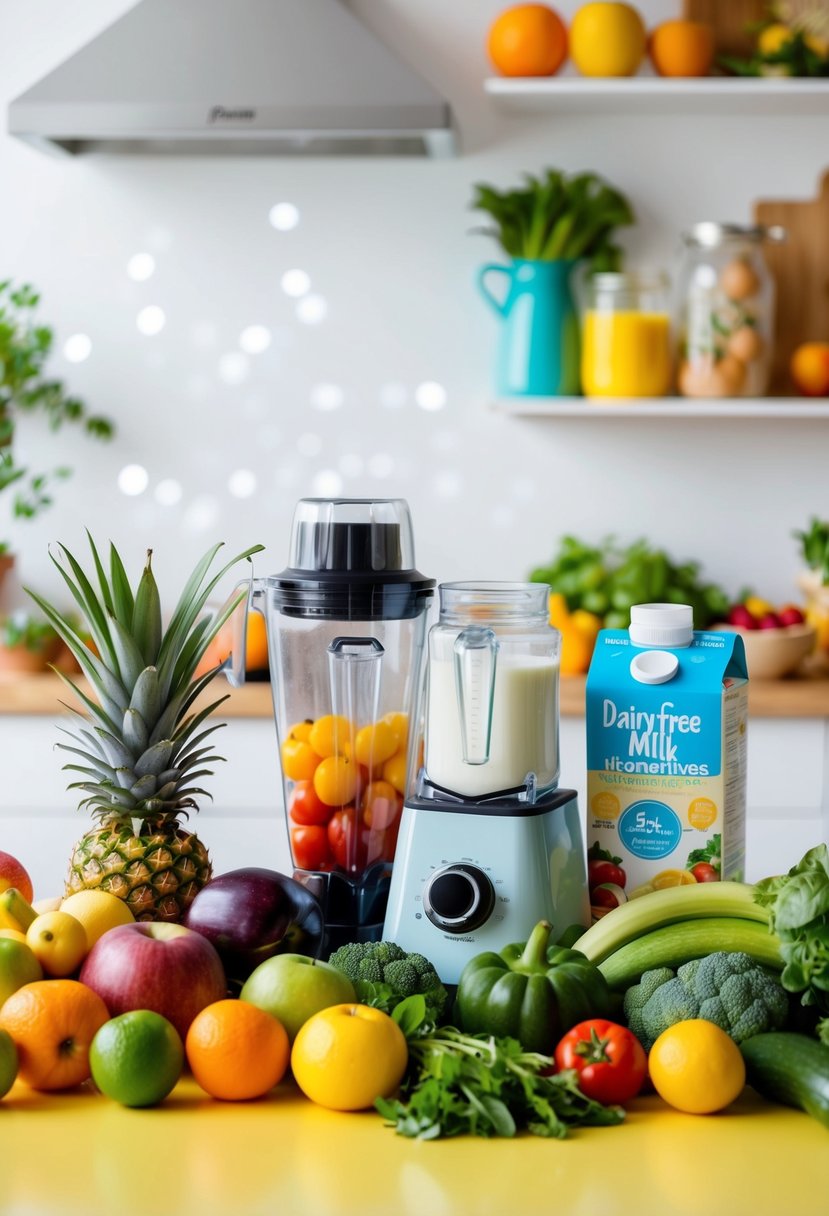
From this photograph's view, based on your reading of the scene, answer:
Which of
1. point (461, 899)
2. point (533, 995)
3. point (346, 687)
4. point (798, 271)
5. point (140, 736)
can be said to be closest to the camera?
point (533, 995)

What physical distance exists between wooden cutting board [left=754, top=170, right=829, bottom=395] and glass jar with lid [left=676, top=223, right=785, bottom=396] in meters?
0.19

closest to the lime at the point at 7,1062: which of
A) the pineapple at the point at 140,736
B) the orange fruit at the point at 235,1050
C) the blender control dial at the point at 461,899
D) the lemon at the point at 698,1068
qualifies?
the orange fruit at the point at 235,1050

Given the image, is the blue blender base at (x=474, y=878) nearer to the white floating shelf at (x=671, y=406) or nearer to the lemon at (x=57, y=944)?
the lemon at (x=57, y=944)

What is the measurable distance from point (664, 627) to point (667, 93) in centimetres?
188

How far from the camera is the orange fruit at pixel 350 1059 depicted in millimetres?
949

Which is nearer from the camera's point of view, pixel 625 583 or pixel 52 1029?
pixel 52 1029

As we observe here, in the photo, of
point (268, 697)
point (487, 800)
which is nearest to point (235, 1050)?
point (487, 800)

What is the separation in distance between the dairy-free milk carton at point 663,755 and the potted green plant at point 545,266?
171 cm

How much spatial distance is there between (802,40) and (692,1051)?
7.81 feet

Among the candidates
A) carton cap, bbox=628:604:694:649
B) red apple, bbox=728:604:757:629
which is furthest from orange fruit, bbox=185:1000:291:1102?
red apple, bbox=728:604:757:629

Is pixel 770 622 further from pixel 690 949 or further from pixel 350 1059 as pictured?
pixel 350 1059

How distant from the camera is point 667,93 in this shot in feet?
8.90

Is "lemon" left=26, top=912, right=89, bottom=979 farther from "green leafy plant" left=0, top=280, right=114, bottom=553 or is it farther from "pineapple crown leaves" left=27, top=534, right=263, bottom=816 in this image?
"green leafy plant" left=0, top=280, right=114, bottom=553

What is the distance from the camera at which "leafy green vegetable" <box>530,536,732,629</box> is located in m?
2.78
